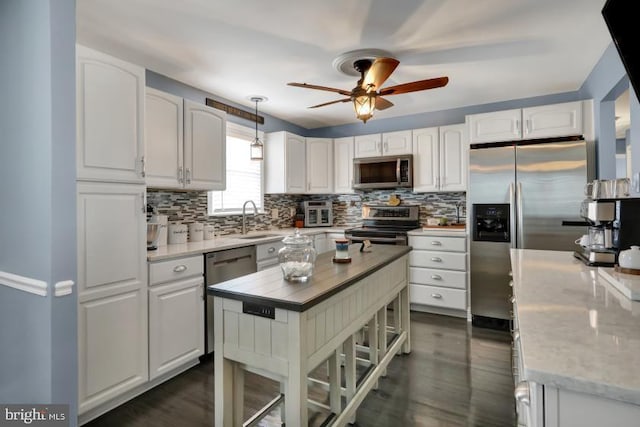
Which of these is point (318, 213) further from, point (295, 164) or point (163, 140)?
point (163, 140)

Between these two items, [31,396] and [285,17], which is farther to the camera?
[285,17]

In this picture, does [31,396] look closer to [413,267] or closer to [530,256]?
[530,256]

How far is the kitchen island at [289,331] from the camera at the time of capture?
1.36 m

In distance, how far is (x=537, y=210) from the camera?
10.7ft

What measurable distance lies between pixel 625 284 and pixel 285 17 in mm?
2209

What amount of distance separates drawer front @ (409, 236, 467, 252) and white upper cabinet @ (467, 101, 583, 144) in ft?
3.59

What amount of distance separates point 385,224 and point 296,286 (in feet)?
9.76

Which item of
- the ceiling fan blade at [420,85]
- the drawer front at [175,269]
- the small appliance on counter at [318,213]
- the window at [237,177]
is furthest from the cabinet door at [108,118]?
the small appliance on counter at [318,213]

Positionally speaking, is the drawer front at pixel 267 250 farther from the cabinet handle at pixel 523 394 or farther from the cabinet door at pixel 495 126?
the cabinet handle at pixel 523 394

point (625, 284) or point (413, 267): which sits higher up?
point (625, 284)

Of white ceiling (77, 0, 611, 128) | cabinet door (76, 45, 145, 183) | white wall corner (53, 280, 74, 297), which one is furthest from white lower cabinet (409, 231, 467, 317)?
Answer: white wall corner (53, 280, 74, 297)

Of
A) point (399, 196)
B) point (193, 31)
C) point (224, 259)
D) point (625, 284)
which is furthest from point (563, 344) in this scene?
point (399, 196)

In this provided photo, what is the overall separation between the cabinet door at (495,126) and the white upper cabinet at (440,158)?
0.51ft
